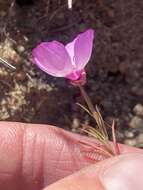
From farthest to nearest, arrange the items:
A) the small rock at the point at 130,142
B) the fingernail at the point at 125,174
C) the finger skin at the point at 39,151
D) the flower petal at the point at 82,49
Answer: the small rock at the point at 130,142 < the finger skin at the point at 39,151 < the flower petal at the point at 82,49 < the fingernail at the point at 125,174

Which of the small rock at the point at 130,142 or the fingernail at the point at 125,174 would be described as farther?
the small rock at the point at 130,142

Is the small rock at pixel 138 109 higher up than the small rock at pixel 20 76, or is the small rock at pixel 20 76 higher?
the small rock at pixel 20 76

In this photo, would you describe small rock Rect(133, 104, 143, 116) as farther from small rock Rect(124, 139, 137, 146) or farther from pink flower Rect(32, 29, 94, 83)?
pink flower Rect(32, 29, 94, 83)

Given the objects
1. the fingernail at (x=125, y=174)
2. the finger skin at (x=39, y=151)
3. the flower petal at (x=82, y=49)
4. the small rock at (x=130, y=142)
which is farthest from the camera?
the small rock at (x=130, y=142)

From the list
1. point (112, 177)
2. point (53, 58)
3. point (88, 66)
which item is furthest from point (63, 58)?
point (88, 66)

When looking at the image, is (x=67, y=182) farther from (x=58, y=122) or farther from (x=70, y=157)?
(x=58, y=122)

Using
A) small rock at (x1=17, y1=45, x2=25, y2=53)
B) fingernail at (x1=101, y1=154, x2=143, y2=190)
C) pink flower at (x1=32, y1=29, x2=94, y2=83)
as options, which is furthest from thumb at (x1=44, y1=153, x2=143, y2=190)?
small rock at (x1=17, y1=45, x2=25, y2=53)

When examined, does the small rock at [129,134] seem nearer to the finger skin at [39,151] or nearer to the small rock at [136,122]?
the small rock at [136,122]

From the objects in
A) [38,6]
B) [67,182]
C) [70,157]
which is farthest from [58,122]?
[67,182]

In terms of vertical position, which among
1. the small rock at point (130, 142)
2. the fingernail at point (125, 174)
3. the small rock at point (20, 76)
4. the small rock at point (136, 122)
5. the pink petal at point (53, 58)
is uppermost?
the pink petal at point (53, 58)

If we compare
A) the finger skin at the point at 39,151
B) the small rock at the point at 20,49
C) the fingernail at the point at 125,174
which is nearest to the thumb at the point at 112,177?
the fingernail at the point at 125,174
